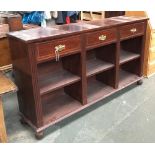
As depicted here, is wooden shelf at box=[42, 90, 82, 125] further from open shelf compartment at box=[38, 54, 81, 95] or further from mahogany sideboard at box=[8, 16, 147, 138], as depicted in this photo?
open shelf compartment at box=[38, 54, 81, 95]

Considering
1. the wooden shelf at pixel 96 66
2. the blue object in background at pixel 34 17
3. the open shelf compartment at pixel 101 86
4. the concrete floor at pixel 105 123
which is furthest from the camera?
the blue object in background at pixel 34 17

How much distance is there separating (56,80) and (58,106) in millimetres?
285

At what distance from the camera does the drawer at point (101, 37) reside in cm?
208

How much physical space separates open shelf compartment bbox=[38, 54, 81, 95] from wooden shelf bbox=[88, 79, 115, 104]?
0.35 metres

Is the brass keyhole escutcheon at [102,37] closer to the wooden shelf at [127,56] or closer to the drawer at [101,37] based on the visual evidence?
the drawer at [101,37]

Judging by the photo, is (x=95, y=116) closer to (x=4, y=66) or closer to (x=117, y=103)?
(x=117, y=103)

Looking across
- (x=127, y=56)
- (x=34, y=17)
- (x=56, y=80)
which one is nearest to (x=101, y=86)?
(x=127, y=56)

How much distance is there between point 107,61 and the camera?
8.31ft

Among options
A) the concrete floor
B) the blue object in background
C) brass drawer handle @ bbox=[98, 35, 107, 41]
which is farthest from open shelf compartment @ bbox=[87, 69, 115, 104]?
the blue object in background

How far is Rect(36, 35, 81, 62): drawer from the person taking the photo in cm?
176

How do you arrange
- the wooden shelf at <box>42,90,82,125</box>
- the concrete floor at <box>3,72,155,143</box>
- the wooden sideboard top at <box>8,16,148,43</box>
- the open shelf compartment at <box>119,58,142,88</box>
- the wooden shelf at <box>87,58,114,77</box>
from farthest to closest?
the open shelf compartment at <box>119,58,142,88</box> < the wooden shelf at <box>87,58,114,77</box> < the wooden shelf at <box>42,90,82,125</box> < the concrete floor at <box>3,72,155,143</box> < the wooden sideboard top at <box>8,16,148,43</box>

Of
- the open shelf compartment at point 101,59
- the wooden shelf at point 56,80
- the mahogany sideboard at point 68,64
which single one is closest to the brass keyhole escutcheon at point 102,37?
the mahogany sideboard at point 68,64

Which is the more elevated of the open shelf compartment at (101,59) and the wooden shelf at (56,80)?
the open shelf compartment at (101,59)

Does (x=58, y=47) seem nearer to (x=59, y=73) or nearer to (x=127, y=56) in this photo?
(x=59, y=73)
